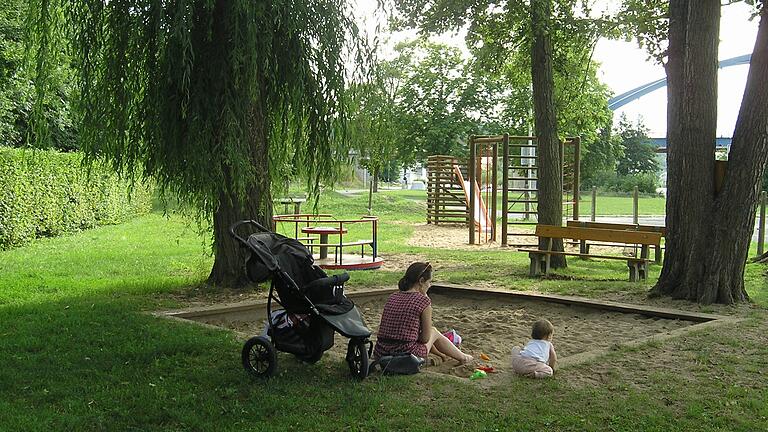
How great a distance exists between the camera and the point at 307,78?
9.28 meters

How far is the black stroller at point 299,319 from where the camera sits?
19.1 feet

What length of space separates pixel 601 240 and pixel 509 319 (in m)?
3.64

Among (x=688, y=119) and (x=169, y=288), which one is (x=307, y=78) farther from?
(x=688, y=119)

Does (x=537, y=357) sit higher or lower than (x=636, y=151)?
lower

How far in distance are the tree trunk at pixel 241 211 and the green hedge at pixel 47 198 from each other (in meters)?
3.52

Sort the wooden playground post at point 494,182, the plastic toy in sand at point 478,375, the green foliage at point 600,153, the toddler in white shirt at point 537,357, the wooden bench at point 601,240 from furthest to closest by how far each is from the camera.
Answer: the green foliage at point 600,153 → the wooden playground post at point 494,182 → the wooden bench at point 601,240 → the plastic toy in sand at point 478,375 → the toddler in white shirt at point 537,357

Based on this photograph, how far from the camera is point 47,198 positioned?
1830 centimetres

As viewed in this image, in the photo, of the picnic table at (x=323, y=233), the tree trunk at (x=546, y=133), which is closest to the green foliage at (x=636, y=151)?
the tree trunk at (x=546, y=133)

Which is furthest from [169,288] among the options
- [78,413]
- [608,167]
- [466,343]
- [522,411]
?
[608,167]

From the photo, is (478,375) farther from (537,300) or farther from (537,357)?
(537,300)

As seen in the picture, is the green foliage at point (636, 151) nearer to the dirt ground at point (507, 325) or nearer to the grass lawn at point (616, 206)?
the grass lawn at point (616, 206)

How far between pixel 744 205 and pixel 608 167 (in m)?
47.7

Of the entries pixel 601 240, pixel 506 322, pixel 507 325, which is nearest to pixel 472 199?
pixel 601 240

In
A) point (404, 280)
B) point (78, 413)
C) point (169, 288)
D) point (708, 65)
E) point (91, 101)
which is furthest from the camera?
point (169, 288)
